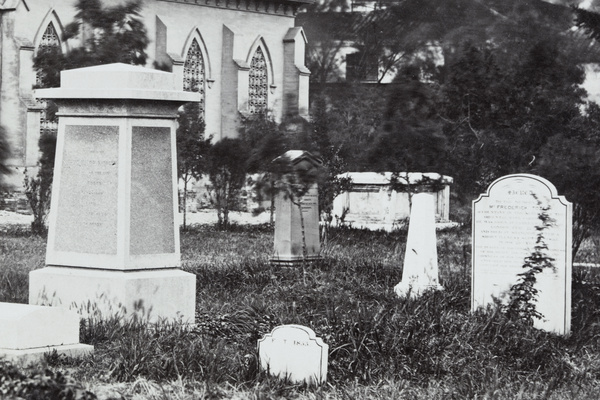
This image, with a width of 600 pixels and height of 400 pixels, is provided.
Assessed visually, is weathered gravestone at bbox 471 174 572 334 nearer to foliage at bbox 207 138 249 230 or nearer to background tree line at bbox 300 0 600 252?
background tree line at bbox 300 0 600 252

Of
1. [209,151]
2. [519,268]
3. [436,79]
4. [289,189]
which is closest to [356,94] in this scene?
[209,151]

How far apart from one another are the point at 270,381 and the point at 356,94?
58.0ft

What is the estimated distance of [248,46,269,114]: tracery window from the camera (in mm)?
40719

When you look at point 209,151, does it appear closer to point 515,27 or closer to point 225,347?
point 515,27

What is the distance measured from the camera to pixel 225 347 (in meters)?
8.42

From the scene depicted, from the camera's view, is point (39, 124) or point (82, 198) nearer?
point (82, 198)

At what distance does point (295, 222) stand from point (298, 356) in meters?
7.83

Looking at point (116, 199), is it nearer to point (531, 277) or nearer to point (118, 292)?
point (118, 292)

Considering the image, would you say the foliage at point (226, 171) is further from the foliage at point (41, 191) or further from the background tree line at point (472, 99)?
the foliage at point (41, 191)

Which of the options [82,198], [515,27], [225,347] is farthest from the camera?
[515,27]

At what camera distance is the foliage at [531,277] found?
1046cm

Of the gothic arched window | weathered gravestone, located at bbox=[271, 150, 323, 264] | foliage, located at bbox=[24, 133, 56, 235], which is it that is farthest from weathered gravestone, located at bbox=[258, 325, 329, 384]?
the gothic arched window

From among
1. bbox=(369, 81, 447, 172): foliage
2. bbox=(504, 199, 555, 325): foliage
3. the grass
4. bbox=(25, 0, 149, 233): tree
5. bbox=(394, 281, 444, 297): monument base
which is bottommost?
the grass

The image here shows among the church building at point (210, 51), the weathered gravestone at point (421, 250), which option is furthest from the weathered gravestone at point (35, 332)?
the church building at point (210, 51)
